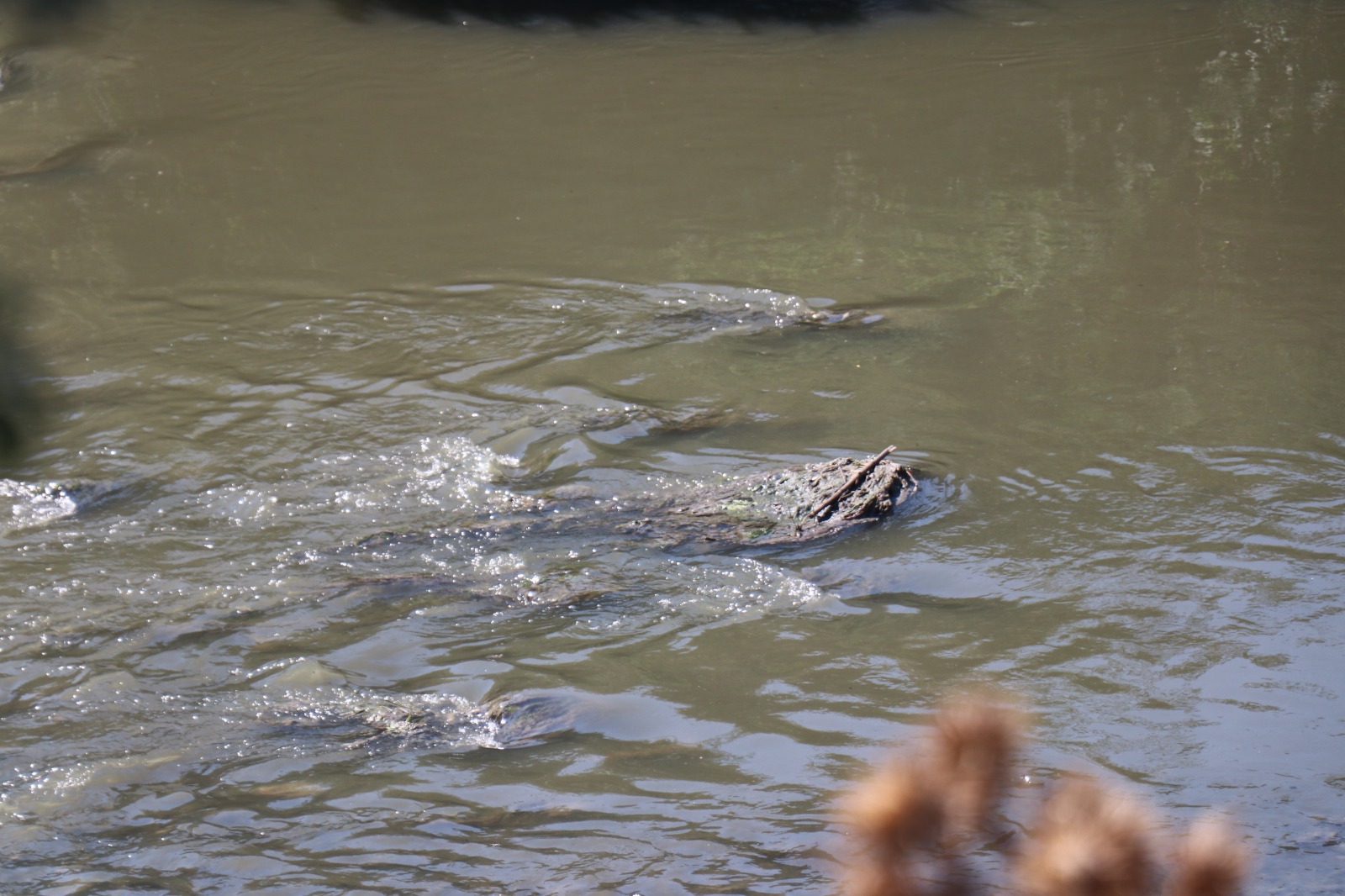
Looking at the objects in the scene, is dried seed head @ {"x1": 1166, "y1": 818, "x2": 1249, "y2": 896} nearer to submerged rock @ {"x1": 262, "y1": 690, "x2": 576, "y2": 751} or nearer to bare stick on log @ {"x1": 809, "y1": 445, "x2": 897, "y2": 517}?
submerged rock @ {"x1": 262, "y1": 690, "x2": 576, "y2": 751}

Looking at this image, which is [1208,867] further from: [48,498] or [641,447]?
[48,498]

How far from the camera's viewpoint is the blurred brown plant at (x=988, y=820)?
0.95 m

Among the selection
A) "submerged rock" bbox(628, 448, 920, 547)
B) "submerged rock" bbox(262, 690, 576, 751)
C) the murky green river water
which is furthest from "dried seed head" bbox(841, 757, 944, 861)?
"submerged rock" bbox(628, 448, 920, 547)

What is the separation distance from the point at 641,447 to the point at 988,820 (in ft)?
13.8

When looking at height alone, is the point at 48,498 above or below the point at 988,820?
below

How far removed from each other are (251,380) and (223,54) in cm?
636

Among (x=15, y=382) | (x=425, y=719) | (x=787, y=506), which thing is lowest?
(x=425, y=719)

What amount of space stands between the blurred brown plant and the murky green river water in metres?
1.87

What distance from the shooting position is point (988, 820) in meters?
1.02

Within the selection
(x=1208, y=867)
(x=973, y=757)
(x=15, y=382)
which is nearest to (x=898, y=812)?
(x=973, y=757)

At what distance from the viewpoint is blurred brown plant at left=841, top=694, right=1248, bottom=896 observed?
952 mm

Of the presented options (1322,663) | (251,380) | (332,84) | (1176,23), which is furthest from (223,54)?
(1322,663)

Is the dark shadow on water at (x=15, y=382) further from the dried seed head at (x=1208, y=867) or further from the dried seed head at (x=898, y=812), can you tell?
the dried seed head at (x=1208, y=867)

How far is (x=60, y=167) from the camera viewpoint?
8930 millimetres
